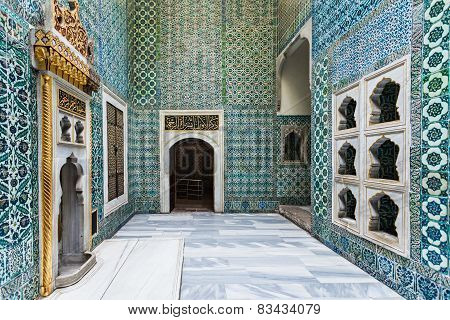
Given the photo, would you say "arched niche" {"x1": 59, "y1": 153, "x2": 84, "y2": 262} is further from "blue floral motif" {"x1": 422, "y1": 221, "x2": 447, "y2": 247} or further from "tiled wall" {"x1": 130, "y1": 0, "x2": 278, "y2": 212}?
"blue floral motif" {"x1": 422, "y1": 221, "x2": 447, "y2": 247}

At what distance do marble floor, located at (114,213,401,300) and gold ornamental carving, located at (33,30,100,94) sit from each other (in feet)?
5.11

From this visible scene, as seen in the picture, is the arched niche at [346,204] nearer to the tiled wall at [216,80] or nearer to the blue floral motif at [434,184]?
the blue floral motif at [434,184]

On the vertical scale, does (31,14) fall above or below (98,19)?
below

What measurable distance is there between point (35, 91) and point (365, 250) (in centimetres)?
237

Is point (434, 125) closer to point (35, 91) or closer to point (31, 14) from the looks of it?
point (35, 91)

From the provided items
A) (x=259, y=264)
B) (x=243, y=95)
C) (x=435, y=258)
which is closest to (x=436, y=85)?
(x=435, y=258)

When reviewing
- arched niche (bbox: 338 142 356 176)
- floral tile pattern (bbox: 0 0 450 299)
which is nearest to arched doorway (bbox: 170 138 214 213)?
floral tile pattern (bbox: 0 0 450 299)

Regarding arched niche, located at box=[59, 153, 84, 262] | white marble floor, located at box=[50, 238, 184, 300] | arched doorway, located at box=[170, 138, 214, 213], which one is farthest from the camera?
arched doorway, located at box=[170, 138, 214, 213]

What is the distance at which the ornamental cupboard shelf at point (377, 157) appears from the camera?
163cm

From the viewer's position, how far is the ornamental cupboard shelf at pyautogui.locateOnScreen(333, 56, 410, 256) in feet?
5.34

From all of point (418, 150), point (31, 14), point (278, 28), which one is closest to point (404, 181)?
point (418, 150)

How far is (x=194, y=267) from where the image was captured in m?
2.09

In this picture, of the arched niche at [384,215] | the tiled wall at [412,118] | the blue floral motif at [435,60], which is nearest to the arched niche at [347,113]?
the tiled wall at [412,118]

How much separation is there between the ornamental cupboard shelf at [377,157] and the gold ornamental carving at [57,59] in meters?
1.99
